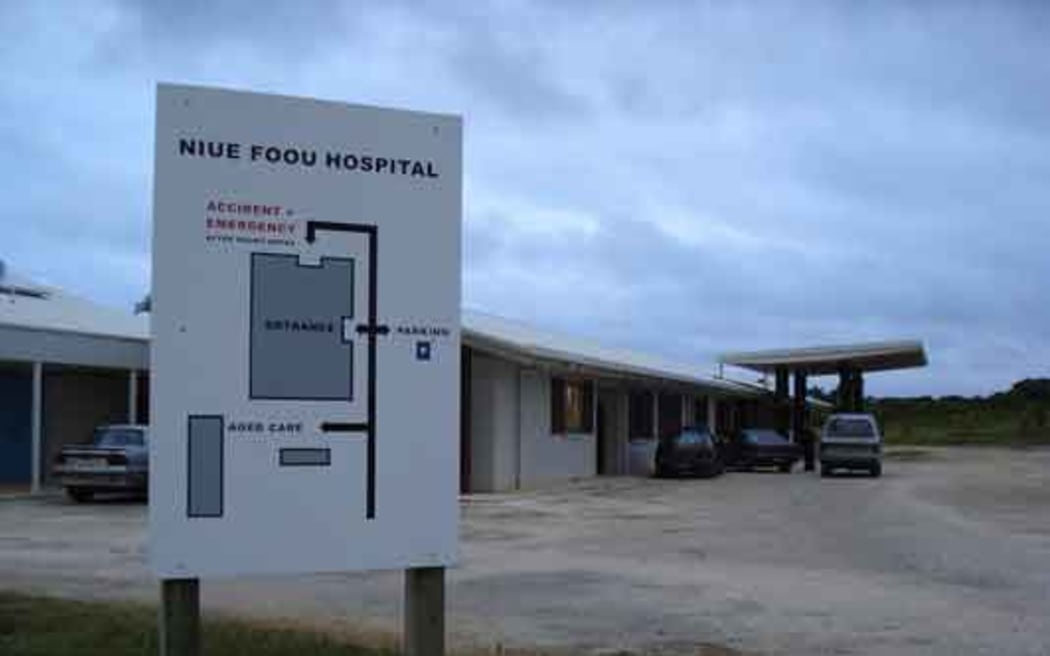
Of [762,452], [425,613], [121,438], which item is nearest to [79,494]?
[121,438]

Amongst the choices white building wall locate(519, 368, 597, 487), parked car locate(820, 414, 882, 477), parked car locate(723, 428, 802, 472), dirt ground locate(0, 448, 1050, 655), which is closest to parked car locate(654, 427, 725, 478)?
parked car locate(820, 414, 882, 477)

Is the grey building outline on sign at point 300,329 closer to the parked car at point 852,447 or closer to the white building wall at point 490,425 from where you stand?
the white building wall at point 490,425

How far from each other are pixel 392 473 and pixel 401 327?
0.67 metres

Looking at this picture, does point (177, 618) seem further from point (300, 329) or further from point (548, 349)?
point (548, 349)

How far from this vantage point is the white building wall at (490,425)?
29594 mm

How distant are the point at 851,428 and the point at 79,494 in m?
22.6

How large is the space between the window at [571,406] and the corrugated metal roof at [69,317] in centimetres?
983

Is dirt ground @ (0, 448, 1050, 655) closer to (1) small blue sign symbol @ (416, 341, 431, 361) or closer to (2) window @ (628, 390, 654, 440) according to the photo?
(1) small blue sign symbol @ (416, 341, 431, 361)

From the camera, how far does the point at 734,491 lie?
3139 cm

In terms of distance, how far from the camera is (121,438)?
25.7m

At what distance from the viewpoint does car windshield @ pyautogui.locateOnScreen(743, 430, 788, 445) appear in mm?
44938

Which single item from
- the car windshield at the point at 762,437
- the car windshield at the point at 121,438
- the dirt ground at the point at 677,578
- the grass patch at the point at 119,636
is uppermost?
the car windshield at the point at 121,438

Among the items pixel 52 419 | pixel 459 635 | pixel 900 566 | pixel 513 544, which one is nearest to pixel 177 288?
pixel 459 635

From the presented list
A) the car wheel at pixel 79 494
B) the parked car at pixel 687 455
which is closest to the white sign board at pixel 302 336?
the car wheel at pixel 79 494
